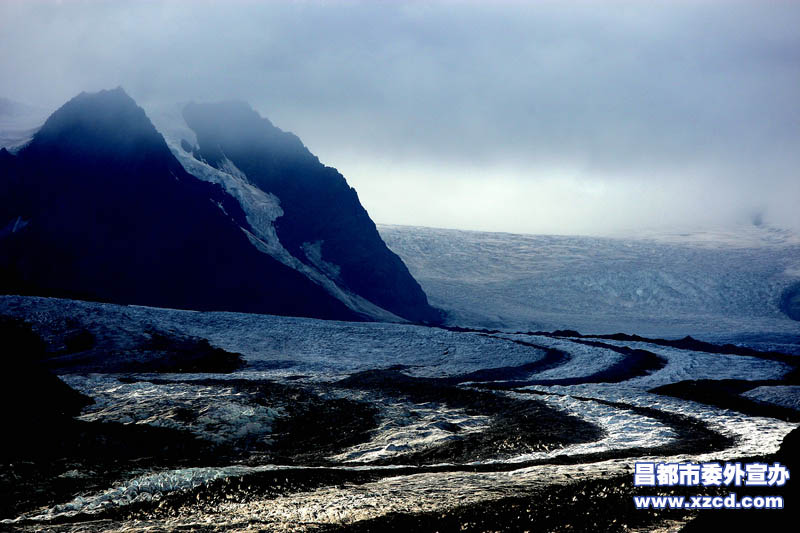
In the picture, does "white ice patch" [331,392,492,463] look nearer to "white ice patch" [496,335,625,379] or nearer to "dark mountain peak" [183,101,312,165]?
"white ice patch" [496,335,625,379]

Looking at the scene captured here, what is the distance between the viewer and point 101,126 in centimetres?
4762

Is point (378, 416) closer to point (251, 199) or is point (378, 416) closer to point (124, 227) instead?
point (124, 227)

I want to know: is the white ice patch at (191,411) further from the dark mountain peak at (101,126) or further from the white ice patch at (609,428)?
the dark mountain peak at (101,126)

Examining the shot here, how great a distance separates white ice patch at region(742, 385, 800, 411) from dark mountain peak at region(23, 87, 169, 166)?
41565mm

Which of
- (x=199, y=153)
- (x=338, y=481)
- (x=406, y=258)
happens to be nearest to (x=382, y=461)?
(x=338, y=481)

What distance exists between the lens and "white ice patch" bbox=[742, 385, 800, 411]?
60.4 feet

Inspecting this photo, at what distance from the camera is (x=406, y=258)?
6838 centimetres

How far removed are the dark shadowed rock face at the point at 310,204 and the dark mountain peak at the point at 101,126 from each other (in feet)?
31.4

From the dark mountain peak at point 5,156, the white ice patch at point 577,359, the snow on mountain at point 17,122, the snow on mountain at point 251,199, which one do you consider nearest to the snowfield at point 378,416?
the white ice patch at point 577,359

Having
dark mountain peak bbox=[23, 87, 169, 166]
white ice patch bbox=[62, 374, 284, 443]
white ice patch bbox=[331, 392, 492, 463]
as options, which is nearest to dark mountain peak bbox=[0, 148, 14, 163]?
dark mountain peak bbox=[23, 87, 169, 166]

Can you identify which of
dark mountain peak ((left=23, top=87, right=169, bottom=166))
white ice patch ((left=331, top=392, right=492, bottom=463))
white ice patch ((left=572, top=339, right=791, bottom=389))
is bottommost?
white ice patch ((left=572, top=339, right=791, bottom=389))

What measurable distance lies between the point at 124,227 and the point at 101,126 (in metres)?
7.47

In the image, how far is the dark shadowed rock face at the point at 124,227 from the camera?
145 feet

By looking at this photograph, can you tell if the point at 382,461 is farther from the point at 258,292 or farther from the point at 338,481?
the point at 258,292
